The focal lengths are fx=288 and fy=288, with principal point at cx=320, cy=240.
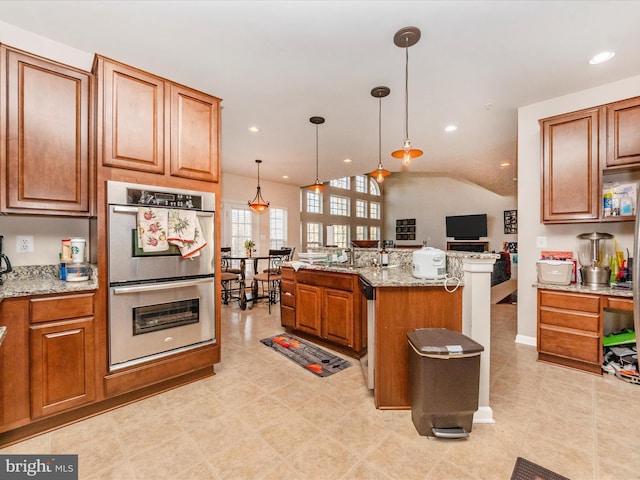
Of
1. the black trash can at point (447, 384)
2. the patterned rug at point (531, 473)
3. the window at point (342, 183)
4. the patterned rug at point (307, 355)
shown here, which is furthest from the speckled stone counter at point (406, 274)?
the window at point (342, 183)

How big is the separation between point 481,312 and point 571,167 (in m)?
2.07

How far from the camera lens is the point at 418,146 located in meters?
4.76

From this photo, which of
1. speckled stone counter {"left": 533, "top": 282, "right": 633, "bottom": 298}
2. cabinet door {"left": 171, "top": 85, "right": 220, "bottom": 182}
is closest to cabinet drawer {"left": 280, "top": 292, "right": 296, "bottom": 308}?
cabinet door {"left": 171, "top": 85, "right": 220, "bottom": 182}

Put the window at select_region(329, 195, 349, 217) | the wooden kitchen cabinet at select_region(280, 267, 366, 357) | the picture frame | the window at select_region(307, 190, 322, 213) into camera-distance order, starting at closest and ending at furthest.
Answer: the wooden kitchen cabinet at select_region(280, 267, 366, 357) < the picture frame < the window at select_region(307, 190, 322, 213) < the window at select_region(329, 195, 349, 217)

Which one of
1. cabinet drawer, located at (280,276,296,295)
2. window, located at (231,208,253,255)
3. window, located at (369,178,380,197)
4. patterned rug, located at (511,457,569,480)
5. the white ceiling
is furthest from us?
window, located at (369,178,380,197)

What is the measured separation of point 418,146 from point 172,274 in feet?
13.7

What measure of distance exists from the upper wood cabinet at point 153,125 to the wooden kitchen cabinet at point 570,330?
3.32m

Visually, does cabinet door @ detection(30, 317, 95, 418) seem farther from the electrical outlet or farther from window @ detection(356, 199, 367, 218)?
window @ detection(356, 199, 367, 218)

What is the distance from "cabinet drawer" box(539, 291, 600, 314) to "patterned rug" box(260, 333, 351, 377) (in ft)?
6.47

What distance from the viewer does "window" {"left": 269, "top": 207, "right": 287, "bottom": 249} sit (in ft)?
25.8

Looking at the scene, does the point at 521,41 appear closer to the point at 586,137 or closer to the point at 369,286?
the point at 586,137

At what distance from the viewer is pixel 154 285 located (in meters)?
2.09

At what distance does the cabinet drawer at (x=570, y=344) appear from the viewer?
8.18ft

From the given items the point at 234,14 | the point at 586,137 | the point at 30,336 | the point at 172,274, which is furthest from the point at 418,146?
the point at 30,336
